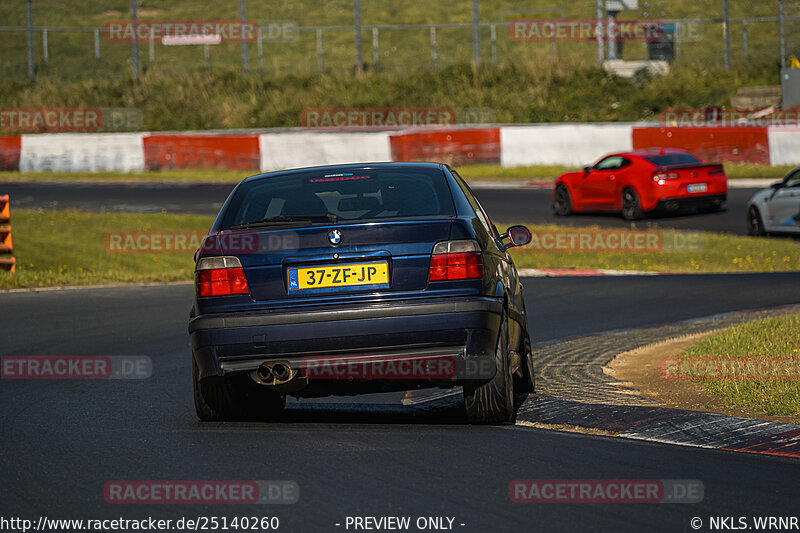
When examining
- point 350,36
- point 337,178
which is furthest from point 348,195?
point 350,36

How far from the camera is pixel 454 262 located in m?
6.88

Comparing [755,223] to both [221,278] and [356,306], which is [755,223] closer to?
[356,306]

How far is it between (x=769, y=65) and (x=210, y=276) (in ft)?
117

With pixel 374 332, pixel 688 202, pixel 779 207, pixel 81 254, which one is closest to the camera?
pixel 374 332

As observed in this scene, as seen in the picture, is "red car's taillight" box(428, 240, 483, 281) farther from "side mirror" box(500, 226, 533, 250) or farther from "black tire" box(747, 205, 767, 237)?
"black tire" box(747, 205, 767, 237)

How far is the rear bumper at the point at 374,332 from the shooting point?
6770mm

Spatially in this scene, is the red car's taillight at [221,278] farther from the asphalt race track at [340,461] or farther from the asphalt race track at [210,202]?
the asphalt race track at [210,202]

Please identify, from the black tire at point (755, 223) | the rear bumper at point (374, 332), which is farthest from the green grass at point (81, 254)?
the rear bumper at point (374, 332)

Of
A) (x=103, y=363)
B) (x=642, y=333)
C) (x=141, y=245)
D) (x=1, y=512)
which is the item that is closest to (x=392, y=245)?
(x=1, y=512)

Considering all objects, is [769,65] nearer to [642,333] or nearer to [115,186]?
[115,186]

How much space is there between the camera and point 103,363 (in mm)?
10336

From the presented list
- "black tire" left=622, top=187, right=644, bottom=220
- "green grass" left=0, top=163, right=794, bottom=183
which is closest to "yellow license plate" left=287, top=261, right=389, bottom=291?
"black tire" left=622, top=187, right=644, bottom=220

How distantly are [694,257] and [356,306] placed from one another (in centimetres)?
1431

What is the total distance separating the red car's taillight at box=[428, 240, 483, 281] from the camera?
686 centimetres
